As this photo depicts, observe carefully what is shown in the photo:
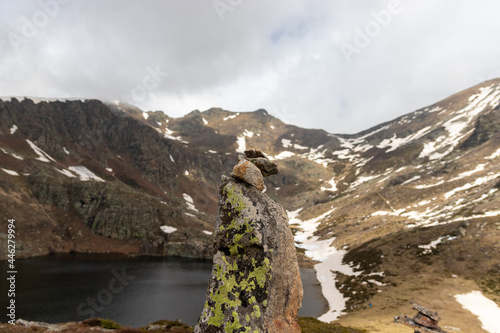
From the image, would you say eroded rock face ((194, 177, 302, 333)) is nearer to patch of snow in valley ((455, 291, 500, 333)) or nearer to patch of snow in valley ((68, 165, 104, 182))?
patch of snow in valley ((455, 291, 500, 333))

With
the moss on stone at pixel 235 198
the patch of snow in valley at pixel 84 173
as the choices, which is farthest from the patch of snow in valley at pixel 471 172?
the patch of snow in valley at pixel 84 173

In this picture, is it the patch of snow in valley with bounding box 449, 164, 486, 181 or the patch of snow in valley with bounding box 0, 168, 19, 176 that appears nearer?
the patch of snow in valley with bounding box 0, 168, 19, 176

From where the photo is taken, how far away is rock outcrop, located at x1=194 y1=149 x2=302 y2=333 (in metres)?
10.5

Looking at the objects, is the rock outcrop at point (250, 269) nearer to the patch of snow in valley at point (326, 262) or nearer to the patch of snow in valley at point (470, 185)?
the patch of snow in valley at point (326, 262)

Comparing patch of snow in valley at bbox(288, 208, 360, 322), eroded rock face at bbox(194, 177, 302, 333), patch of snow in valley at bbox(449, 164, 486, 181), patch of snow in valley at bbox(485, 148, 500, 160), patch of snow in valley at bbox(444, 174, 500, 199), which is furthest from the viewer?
patch of snow in valley at bbox(485, 148, 500, 160)

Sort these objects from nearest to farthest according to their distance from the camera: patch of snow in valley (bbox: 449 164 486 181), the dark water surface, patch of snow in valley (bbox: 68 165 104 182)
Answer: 1. the dark water surface
2. patch of snow in valley (bbox: 449 164 486 181)
3. patch of snow in valley (bbox: 68 165 104 182)

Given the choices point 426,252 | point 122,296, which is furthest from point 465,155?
point 122,296

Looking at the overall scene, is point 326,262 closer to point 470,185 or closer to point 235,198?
point 470,185

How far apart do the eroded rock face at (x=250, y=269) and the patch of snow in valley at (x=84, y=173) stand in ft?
539

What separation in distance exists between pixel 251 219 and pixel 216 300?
382 centimetres

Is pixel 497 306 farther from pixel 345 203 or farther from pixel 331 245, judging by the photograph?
pixel 345 203

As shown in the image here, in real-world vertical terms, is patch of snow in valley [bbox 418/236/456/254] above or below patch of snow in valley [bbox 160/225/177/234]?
below

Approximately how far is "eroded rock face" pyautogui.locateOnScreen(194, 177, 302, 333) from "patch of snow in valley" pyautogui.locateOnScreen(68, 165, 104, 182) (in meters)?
164

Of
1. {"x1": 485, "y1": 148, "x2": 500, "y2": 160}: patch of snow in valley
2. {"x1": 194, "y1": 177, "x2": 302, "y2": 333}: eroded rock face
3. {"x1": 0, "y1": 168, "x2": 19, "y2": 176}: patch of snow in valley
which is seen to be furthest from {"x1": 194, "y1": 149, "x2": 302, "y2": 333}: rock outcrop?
{"x1": 485, "y1": 148, "x2": 500, "y2": 160}: patch of snow in valley
